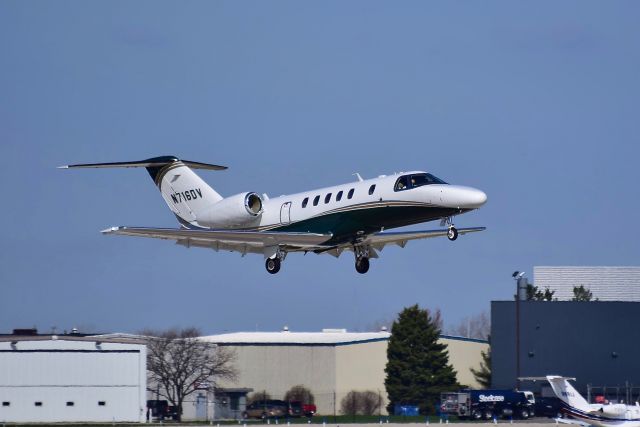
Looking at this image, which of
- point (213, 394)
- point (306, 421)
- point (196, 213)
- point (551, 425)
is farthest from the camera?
point (213, 394)

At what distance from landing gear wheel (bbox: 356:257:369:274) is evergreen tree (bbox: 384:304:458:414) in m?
26.4

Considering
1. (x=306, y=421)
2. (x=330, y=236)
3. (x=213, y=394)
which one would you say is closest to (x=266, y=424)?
(x=306, y=421)

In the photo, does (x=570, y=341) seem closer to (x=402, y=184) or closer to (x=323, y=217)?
(x=323, y=217)

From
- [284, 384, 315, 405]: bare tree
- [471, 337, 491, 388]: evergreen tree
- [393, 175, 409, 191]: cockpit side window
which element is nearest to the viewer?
[393, 175, 409, 191]: cockpit side window

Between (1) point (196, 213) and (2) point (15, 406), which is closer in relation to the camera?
(1) point (196, 213)

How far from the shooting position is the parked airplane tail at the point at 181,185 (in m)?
43.3

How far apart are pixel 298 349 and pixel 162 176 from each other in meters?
26.0

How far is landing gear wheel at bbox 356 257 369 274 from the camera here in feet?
130

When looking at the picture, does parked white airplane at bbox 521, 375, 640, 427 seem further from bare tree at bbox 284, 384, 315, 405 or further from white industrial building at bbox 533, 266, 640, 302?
white industrial building at bbox 533, 266, 640, 302

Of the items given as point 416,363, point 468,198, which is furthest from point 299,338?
point 468,198

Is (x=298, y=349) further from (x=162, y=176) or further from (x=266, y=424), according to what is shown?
(x=162, y=176)

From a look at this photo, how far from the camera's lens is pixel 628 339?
59812mm

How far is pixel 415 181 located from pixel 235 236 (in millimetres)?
5921

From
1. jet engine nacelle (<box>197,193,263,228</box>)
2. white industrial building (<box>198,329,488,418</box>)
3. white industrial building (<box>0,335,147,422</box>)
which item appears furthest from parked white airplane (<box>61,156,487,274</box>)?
white industrial building (<box>198,329,488,418</box>)
